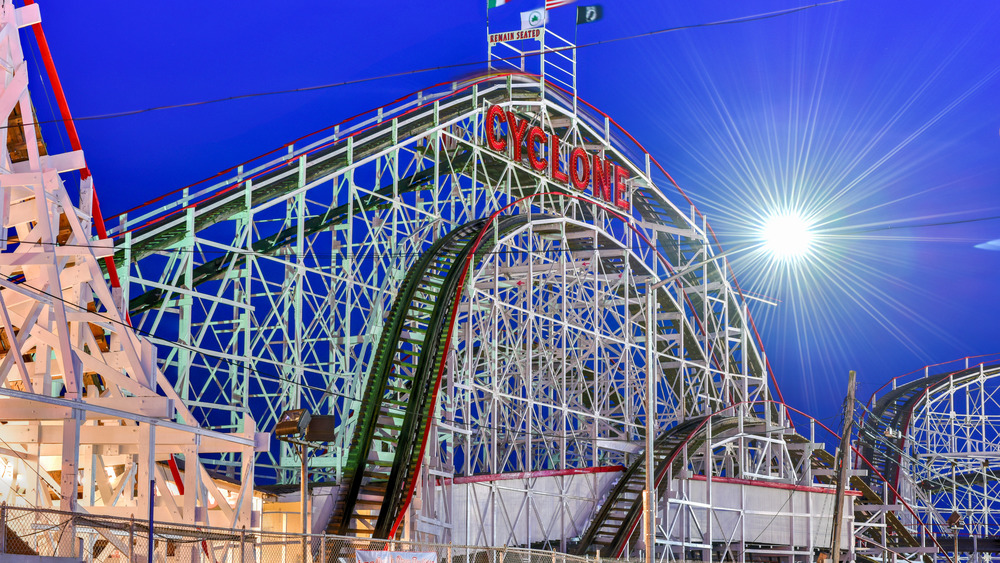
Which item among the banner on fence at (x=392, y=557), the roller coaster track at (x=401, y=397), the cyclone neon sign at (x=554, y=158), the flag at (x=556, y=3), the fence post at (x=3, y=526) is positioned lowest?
the banner on fence at (x=392, y=557)

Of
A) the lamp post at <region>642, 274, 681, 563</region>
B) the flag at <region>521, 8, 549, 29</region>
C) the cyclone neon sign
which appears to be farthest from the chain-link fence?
the flag at <region>521, 8, 549, 29</region>

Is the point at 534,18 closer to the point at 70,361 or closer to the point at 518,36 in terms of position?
the point at 518,36

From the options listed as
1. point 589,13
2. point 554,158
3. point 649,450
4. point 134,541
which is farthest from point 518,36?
point 134,541

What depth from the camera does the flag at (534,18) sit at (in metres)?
39.5

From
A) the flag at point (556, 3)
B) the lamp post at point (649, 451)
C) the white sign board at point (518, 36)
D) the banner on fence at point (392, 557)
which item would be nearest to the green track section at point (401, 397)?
the banner on fence at point (392, 557)

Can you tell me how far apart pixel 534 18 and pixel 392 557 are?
26.0 metres

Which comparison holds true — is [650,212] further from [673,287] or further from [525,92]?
[525,92]

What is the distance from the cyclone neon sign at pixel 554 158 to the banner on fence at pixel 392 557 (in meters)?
18.5

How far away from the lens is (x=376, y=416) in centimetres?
2658

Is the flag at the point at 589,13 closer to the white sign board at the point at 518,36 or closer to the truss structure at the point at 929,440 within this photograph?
the white sign board at the point at 518,36

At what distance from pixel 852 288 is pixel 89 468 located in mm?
114884

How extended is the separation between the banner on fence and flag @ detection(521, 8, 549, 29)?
2485 centimetres

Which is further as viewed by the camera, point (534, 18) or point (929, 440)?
point (929, 440)

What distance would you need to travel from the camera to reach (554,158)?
38.6 metres
